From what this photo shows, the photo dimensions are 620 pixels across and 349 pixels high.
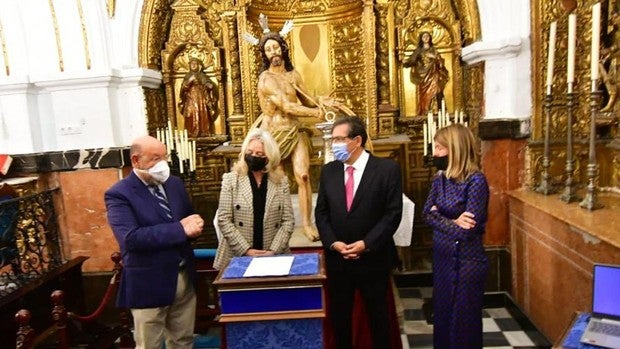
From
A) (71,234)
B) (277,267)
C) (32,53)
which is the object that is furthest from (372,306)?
(32,53)

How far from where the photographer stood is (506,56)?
459 centimetres

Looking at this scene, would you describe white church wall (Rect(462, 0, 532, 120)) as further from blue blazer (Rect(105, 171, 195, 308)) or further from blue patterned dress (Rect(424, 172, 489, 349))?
blue blazer (Rect(105, 171, 195, 308))

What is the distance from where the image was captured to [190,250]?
9.82 ft

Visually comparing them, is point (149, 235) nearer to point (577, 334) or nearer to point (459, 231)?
point (459, 231)

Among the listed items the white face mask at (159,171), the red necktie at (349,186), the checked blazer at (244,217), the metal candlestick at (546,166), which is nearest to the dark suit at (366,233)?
the red necktie at (349,186)

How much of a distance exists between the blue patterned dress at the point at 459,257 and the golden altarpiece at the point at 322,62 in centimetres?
212

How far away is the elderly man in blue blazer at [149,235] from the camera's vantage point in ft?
8.71

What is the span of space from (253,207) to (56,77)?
115 inches

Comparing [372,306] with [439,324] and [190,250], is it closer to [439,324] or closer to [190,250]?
[439,324]

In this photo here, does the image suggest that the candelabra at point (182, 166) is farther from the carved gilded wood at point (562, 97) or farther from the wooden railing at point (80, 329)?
the carved gilded wood at point (562, 97)

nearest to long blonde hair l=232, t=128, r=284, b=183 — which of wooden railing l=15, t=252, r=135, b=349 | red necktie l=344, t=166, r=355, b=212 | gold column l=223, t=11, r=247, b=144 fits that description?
red necktie l=344, t=166, r=355, b=212

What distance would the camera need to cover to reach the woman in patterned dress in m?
3.03

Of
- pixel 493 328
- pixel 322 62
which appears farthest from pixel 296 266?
pixel 322 62

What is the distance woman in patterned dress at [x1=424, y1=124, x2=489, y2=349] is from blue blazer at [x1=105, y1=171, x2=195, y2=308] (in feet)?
5.44
